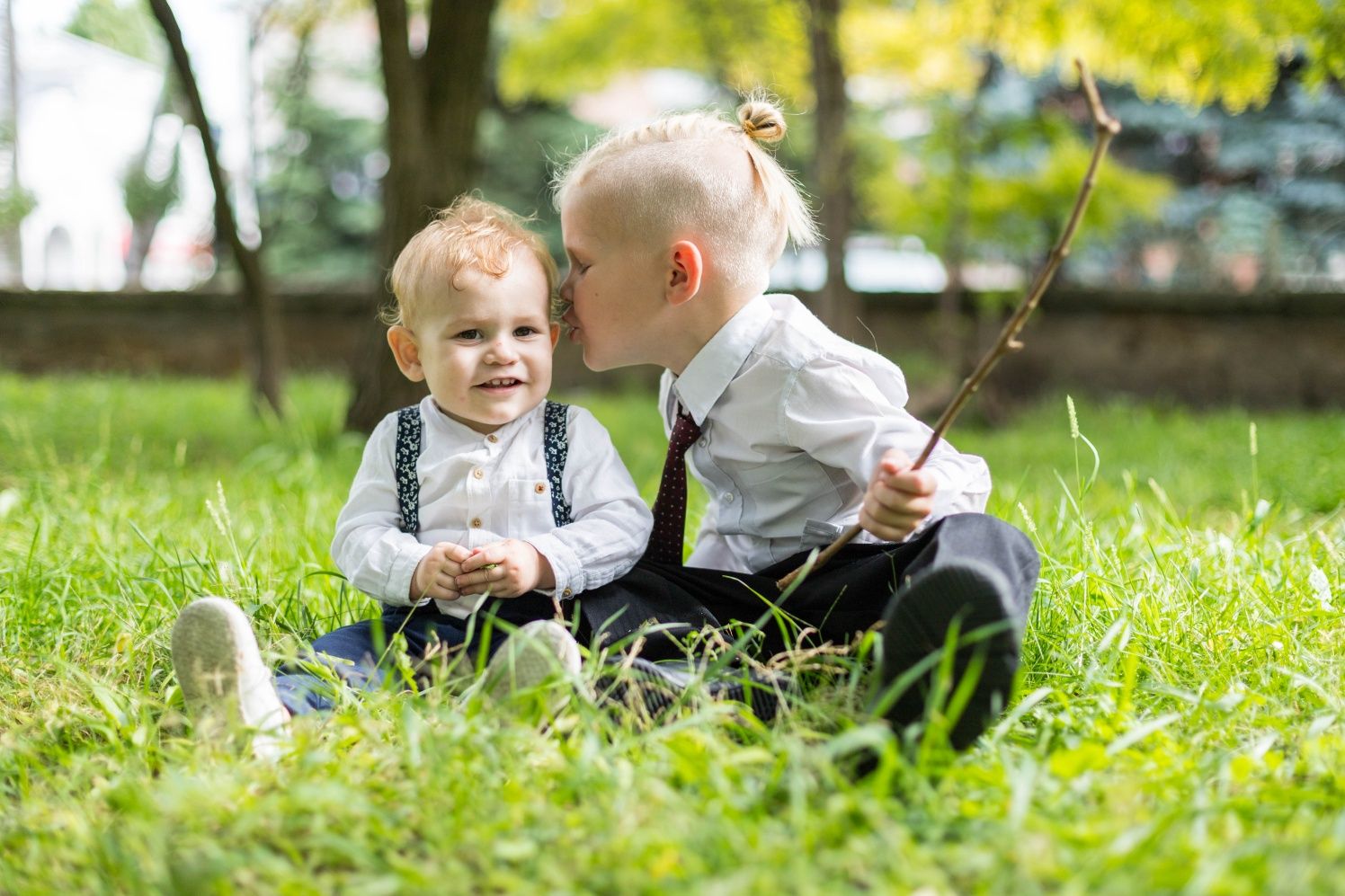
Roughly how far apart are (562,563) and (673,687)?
367 mm

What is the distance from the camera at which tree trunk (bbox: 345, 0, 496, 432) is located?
14.3 feet

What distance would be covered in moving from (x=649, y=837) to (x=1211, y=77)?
5.27m

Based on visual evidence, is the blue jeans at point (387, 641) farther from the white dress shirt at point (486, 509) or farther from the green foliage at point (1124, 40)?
the green foliage at point (1124, 40)

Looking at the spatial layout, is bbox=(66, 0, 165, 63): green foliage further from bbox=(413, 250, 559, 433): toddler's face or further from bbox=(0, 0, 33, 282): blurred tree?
bbox=(413, 250, 559, 433): toddler's face

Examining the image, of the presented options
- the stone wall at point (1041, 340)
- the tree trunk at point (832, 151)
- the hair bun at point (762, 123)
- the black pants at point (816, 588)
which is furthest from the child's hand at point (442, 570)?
the stone wall at point (1041, 340)

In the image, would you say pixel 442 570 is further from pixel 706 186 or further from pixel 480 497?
pixel 706 186

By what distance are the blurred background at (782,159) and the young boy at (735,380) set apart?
9.4 inches

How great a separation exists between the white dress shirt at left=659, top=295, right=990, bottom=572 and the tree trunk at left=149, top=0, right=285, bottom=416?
128 inches

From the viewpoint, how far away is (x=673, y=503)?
7.09ft

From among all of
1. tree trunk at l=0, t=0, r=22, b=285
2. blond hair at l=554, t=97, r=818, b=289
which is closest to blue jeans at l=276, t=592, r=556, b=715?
blond hair at l=554, t=97, r=818, b=289

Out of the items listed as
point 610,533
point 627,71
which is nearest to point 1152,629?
point 610,533

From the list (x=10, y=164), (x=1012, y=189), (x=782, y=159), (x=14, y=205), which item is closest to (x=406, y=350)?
(x=14, y=205)

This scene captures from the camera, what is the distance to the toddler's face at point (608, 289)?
6.81ft

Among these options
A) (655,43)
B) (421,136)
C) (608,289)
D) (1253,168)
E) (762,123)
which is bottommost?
(608,289)
